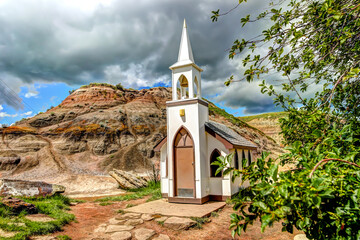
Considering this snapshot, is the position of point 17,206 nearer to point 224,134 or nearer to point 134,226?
point 134,226

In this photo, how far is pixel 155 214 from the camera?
8.34 m

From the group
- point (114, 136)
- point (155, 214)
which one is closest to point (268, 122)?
point (114, 136)

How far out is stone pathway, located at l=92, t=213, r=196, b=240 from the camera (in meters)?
6.54

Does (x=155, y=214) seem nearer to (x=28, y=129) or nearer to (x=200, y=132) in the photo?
(x=200, y=132)

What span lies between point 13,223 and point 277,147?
3578 centimetres

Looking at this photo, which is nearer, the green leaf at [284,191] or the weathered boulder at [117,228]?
the green leaf at [284,191]

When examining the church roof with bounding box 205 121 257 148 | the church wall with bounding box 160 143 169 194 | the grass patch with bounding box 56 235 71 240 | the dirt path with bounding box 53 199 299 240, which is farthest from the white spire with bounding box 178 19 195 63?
the grass patch with bounding box 56 235 71 240

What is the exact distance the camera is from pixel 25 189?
9.97 metres

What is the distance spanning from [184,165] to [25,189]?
6709 millimetres

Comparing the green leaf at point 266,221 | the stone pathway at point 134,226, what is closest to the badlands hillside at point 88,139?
the stone pathway at point 134,226

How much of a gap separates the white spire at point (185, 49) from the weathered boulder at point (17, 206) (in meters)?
8.30

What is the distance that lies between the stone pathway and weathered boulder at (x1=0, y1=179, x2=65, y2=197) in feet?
13.5

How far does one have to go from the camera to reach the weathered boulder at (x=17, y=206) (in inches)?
273

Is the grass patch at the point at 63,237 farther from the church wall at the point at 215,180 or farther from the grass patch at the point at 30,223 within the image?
the church wall at the point at 215,180
